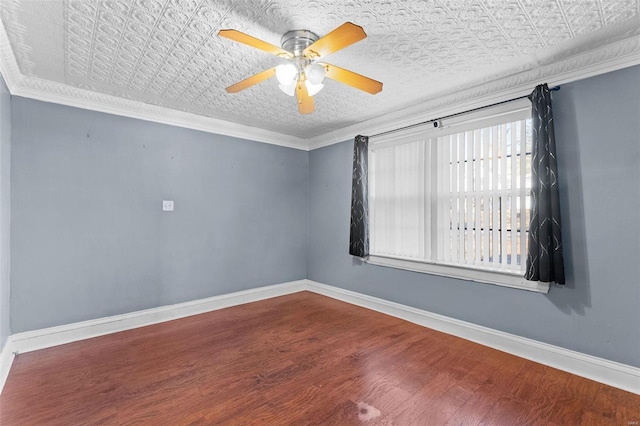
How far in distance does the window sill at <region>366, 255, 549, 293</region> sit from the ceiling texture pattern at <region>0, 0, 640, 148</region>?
1.79m

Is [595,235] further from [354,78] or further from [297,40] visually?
[297,40]

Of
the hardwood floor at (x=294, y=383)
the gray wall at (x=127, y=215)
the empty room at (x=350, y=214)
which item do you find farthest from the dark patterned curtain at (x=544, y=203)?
the gray wall at (x=127, y=215)

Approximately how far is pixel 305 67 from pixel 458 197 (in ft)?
6.87

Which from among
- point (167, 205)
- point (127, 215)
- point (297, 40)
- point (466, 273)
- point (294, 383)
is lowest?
point (294, 383)

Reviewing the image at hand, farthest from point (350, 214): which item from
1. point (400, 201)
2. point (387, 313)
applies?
point (387, 313)

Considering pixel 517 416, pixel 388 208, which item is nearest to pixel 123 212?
pixel 388 208

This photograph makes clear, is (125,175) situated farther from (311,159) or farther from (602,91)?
(602,91)

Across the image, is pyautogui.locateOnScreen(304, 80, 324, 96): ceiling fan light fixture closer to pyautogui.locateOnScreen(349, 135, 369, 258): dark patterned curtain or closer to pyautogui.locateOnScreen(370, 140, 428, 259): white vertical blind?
pyautogui.locateOnScreen(370, 140, 428, 259): white vertical blind

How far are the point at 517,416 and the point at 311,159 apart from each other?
4131mm

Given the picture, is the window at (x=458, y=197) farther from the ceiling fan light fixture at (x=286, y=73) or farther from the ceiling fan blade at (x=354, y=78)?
the ceiling fan light fixture at (x=286, y=73)

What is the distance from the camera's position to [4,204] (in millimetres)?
2441

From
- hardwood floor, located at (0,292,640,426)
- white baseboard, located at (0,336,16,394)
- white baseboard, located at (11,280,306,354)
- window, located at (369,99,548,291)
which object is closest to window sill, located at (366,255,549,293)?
window, located at (369,99,548,291)

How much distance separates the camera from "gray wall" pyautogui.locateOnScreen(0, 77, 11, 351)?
92.5 inches

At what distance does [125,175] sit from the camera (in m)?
3.29
